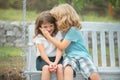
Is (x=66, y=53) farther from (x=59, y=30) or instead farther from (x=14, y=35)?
(x=14, y=35)

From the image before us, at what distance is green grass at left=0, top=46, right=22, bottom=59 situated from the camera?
7.80 m

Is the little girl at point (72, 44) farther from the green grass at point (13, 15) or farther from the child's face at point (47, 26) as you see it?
the green grass at point (13, 15)

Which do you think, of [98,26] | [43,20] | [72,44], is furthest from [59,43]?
[98,26]

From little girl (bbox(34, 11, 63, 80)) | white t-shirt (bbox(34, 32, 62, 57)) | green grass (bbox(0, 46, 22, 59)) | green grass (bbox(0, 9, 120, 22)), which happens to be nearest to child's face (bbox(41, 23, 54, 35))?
little girl (bbox(34, 11, 63, 80))

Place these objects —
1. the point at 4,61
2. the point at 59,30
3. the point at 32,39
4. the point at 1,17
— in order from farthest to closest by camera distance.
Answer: the point at 1,17 < the point at 4,61 < the point at 32,39 < the point at 59,30

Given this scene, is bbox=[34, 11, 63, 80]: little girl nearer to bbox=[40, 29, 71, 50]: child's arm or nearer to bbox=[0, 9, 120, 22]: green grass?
bbox=[40, 29, 71, 50]: child's arm

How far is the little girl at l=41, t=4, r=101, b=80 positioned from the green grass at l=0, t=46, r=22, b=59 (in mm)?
3611

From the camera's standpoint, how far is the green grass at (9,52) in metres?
7.80

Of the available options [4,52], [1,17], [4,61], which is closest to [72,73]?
[4,61]

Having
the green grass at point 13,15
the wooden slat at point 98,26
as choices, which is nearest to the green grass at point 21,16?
the green grass at point 13,15

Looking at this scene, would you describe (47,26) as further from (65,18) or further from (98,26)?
(98,26)

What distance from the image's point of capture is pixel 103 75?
4340 millimetres

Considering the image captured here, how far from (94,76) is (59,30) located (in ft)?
1.89

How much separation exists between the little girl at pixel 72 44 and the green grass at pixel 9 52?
3611mm
